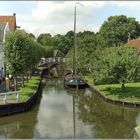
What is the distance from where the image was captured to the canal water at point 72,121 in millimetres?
36375

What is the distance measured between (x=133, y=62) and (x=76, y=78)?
2131 centimetres

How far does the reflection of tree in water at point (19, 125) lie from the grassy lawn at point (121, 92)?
12349mm

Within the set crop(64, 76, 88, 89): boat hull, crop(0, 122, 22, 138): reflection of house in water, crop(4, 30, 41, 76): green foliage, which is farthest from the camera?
crop(64, 76, 88, 89): boat hull

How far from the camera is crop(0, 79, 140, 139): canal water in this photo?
36.4 meters

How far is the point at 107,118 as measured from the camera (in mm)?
43844

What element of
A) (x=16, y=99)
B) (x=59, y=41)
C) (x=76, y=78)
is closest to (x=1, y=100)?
(x=16, y=99)

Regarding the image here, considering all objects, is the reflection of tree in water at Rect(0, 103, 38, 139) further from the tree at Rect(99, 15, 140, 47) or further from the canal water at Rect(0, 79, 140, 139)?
the tree at Rect(99, 15, 140, 47)

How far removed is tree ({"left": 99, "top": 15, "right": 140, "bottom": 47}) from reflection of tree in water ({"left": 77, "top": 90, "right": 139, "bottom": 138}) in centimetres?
4760

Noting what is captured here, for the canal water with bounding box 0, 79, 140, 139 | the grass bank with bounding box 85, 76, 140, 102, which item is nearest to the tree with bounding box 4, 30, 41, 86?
the canal water with bounding box 0, 79, 140, 139

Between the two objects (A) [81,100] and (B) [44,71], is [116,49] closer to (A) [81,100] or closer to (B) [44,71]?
(A) [81,100]

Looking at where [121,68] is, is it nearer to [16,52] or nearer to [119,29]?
[16,52]

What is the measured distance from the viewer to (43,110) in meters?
48.4

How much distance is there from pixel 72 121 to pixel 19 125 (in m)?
5.49

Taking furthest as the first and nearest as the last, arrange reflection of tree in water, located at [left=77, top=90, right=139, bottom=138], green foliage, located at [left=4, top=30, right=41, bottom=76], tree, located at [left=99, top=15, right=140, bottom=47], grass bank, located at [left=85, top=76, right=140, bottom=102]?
tree, located at [left=99, top=15, right=140, bottom=47]
green foliage, located at [left=4, top=30, right=41, bottom=76]
grass bank, located at [left=85, top=76, right=140, bottom=102]
reflection of tree in water, located at [left=77, top=90, right=139, bottom=138]
